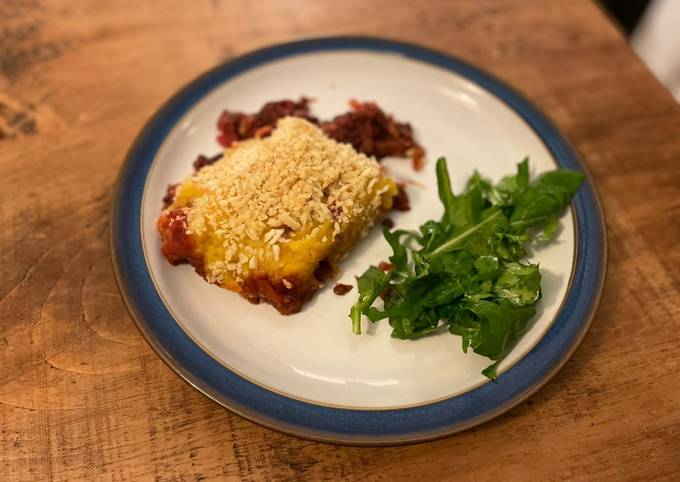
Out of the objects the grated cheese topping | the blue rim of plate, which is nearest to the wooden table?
the blue rim of plate

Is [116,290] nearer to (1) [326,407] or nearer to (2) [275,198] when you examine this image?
(2) [275,198]

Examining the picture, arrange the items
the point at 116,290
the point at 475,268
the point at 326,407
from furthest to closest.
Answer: the point at 116,290 → the point at 475,268 → the point at 326,407

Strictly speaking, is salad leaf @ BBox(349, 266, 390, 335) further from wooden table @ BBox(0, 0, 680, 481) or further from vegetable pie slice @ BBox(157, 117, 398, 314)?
wooden table @ BBox(0, 0, 680, 481)

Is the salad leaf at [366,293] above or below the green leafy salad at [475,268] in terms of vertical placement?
below

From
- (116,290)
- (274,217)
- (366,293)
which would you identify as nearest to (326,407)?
(366,293)

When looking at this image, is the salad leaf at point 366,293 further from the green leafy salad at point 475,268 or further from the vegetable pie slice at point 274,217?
the vegetable pie slice at point 274,217

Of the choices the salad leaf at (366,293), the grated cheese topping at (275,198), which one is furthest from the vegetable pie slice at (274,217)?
the salad leaf at (366,293)
